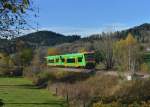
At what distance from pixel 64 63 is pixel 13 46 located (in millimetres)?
63267

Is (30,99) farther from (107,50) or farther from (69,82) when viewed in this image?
(107,50)

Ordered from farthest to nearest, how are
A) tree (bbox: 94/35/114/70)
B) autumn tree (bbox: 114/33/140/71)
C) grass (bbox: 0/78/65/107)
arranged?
1. tree (bbox: 94/35/114/70)
2. autumn tree (bbox: 114/33/140/71)
3. grass (bbox: 0/78/65/107)

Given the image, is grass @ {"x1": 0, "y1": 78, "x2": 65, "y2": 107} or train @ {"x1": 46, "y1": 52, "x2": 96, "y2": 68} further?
train @ {"x1": 46, "y1": 52, "x2": 96, "y2": 68}

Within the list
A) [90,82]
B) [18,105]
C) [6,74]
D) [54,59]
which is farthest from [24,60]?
[18,105]

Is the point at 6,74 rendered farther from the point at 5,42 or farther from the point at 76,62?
the point at 5,42

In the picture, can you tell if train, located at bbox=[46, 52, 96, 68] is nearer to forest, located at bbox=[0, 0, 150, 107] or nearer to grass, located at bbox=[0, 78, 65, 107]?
forest, located at bbox=[0, 0, 150, 107]

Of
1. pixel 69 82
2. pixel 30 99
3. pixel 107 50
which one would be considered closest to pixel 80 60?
pixel 69 82

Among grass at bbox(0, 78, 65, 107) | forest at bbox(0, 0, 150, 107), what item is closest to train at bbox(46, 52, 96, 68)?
forest at bbox(0, 0, 150, 107)

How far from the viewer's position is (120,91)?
109 feet

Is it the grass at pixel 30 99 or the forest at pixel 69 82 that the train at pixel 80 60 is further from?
the grass at pixel 30 99

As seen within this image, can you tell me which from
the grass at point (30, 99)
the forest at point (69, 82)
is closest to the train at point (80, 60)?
the forest at point (69, 82)

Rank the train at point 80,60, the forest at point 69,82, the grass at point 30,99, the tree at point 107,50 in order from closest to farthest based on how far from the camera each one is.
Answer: the forest at point 69,82
the grass at point 30,99
the train at point 80,60
the tree at point 107,50

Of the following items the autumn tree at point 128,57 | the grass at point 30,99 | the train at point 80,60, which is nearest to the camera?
the grass at point 30,99

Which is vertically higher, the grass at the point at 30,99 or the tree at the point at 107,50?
the tree at the point at 107,50
